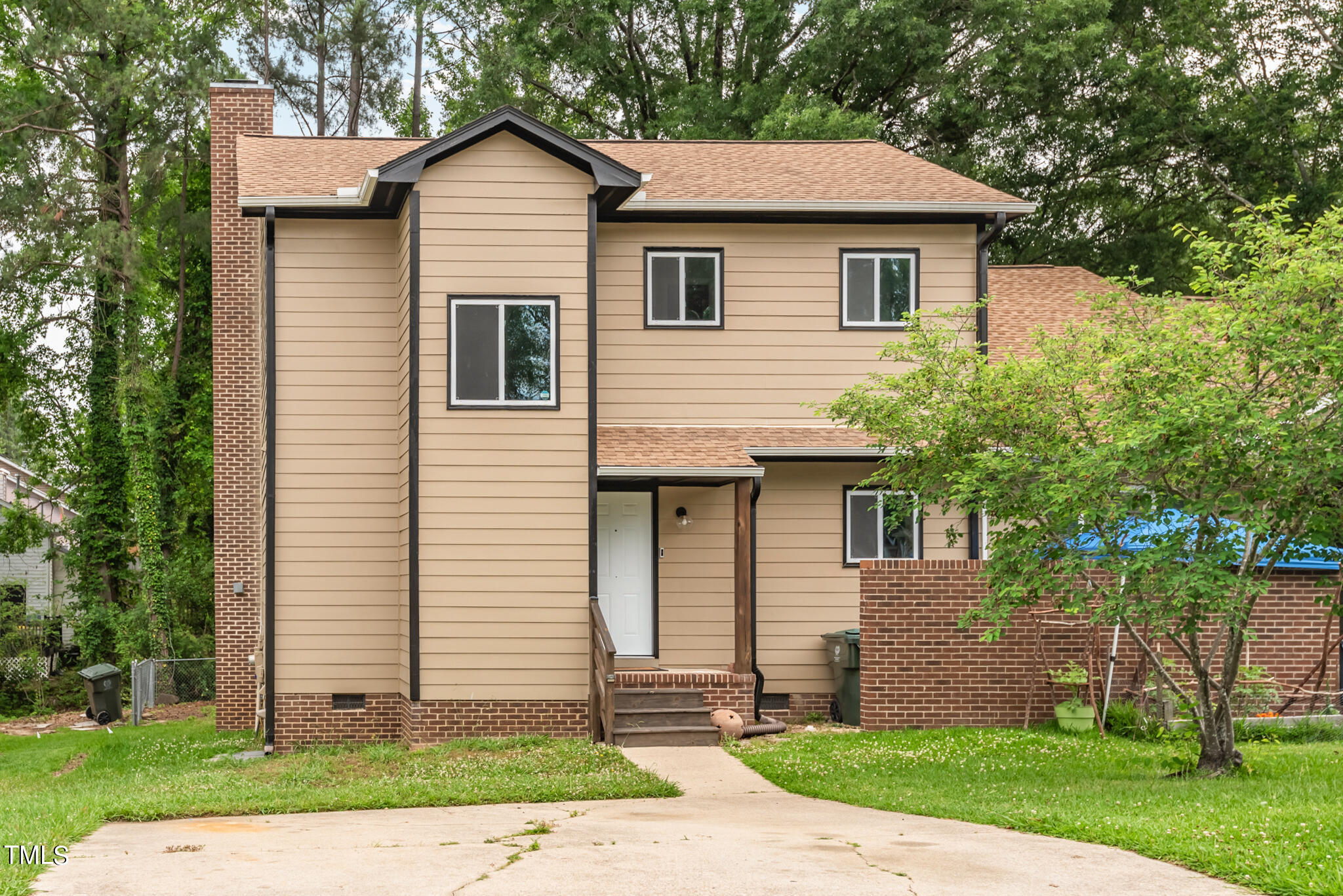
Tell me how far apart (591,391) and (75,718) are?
1543 centimetres

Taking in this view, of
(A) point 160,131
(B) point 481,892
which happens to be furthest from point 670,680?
(A) point 160,131

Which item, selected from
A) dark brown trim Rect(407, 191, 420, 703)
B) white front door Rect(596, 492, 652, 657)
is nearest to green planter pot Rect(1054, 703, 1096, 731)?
white front door Rect(596, 492, 652, 657)

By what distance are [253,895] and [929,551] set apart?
10.8 metres

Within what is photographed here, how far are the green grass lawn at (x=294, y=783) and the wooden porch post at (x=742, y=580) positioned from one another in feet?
7.22

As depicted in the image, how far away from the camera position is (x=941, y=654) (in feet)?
45.1

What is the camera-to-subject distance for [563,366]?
541 inches

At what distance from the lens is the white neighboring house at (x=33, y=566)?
30031 mm

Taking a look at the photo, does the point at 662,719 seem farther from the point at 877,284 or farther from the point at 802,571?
the point at 877,284

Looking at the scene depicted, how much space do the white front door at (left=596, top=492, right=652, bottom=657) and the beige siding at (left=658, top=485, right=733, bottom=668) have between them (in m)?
0.16

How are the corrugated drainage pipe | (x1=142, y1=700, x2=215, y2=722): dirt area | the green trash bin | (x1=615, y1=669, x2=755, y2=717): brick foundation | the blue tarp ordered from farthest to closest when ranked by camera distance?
Result: (x1=142, y1=700, x2=215, y2=722): dirt area < the green trash bin < the corrugated drainage pipe < (x1=615, y1=669, x2=755, y2=717): brick foundation < the blue tarp

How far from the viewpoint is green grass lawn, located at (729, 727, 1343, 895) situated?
283 inches

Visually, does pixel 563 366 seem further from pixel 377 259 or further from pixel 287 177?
pixel 287 177

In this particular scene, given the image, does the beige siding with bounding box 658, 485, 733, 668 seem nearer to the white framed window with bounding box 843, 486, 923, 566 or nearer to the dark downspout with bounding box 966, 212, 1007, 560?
the white framed window with bounding box 843, 486, 923, 566

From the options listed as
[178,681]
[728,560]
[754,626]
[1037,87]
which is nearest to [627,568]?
[728,560]
